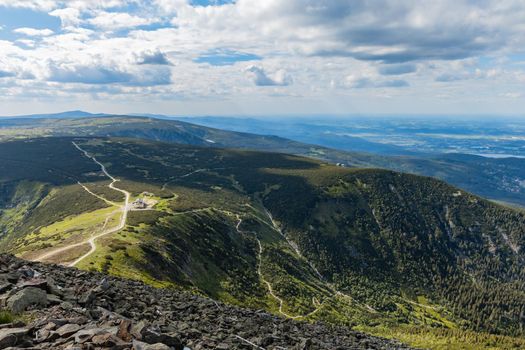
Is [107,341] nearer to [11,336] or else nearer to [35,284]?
[11,336]

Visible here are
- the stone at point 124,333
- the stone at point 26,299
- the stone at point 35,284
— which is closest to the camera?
the stone at point 124,333

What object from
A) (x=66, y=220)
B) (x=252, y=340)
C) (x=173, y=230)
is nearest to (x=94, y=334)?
(x=252, y=340)

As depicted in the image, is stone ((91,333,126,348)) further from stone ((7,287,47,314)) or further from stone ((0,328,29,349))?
stone ((7,287,47,314))

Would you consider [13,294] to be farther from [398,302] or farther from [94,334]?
[398,302]

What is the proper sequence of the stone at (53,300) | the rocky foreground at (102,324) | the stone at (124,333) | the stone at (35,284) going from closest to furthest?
the rocky foreground at (102,324)
the stone at (124,333)
the stone at (53,300)
the stone at (35,284)

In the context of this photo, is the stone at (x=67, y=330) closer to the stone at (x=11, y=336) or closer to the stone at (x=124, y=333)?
the stone at (x=11, y=336)

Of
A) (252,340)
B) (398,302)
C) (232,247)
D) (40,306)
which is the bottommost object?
(398,302)

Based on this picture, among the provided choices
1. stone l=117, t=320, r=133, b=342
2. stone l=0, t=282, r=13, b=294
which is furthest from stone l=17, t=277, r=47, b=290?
stone l=117, t=320, r=133, b=342

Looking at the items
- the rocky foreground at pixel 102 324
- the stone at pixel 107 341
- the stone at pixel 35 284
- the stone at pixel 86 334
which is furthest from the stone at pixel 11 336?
the stone at pixel 35 284
